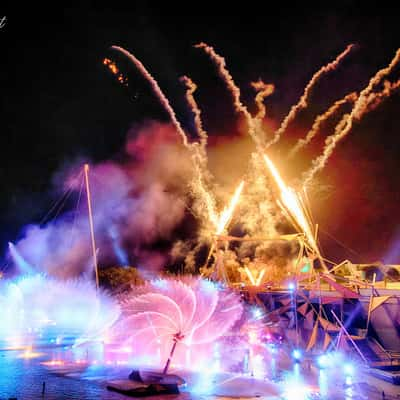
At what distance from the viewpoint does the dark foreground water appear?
60.3 ft

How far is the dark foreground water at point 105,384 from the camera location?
1838 centimetres

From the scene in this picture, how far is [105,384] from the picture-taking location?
20078 mm

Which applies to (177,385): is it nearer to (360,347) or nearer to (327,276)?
(360,347)

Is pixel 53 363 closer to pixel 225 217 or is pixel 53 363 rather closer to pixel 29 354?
pixel 29 354

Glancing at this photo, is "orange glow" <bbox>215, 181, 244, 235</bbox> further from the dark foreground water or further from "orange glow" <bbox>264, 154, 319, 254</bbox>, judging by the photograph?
the dark foreground water

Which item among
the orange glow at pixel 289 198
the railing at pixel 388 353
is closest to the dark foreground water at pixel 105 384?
the railing at pixel 388 353

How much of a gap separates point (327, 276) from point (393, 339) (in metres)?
5.59

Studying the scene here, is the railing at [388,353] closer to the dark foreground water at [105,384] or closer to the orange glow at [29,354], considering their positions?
the dark foreground water at [105,384]

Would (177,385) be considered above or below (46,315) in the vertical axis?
below

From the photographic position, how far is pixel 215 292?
41.5 metres

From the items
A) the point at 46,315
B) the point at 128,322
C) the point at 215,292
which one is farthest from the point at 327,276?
the point at 46,315

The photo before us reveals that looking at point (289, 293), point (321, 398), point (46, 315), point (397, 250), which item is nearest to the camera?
point (321, 398)

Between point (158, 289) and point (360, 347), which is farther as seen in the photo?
point (158, 289)

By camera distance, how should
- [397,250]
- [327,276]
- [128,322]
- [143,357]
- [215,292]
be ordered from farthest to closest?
[397,250]
[128,322]
[215,292]
[327,276]
[143,357]
